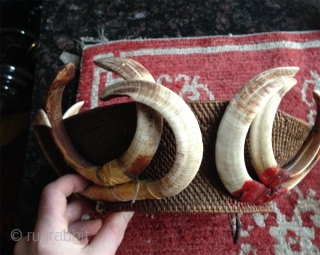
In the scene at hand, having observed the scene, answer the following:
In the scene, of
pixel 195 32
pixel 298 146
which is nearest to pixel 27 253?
pixel 298 146

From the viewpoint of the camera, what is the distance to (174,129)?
1.16ft

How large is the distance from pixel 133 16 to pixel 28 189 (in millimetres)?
394

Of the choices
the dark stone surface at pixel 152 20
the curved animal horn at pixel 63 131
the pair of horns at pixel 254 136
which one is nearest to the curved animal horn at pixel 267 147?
the pair of horns at pixel 254 136

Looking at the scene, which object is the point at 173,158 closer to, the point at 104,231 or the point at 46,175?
the point at 104,231

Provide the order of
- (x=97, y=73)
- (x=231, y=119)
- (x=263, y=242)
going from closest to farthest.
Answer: (x=231, y=119), (x=263, y=242), (x=97, y=73)

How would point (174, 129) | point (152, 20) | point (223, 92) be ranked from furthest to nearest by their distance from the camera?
point (152, 20), point (223, 92), point (174, 129)

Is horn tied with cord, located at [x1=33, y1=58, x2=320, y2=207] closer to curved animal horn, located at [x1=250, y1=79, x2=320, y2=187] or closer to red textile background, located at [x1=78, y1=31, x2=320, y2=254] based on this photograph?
curved animal horn, located at [x1=250, y1=79, x2=320, y2=187]

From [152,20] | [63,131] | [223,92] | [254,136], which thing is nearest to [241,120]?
[254,136]

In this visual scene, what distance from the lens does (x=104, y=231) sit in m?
0.44

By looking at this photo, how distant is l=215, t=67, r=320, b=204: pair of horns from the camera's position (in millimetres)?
357

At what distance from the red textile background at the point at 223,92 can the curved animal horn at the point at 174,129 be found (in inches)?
8.3

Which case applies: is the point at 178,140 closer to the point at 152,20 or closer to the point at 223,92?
the point at 223,92

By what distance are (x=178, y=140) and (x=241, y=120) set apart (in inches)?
2.4

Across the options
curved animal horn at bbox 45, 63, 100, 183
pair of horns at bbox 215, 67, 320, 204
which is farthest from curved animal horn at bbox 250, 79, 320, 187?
curved animal horn at bbox 45, 63, 100, 183
